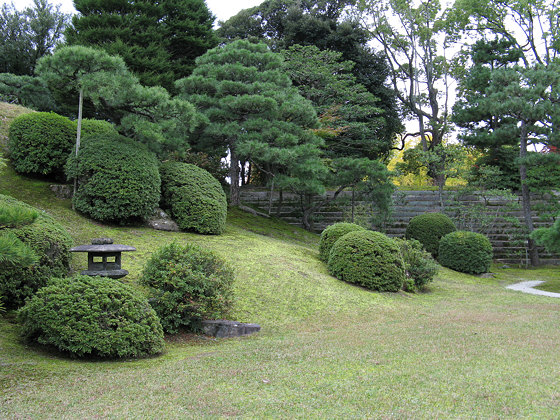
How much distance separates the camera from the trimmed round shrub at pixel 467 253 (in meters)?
13.0

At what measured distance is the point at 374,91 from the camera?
21.4m

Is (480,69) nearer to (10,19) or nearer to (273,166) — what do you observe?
(273,166)

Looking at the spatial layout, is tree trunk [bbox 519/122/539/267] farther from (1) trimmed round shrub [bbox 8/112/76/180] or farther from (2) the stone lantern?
(2) the stone lantern

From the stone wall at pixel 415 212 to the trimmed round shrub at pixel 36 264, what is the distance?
11.4 meters

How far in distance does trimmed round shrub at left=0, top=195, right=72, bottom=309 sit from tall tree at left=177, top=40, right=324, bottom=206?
6.22m

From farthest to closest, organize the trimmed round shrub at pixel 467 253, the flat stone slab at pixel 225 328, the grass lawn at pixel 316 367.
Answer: the trimmed round shrub at pixel 467 253 < the flat stone slab at pixel 225 328 < the grass lawn at pixel 316 367

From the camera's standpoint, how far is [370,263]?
27.0 ft

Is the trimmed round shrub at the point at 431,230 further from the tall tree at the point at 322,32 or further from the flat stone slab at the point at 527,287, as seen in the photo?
the tall tree at the point at 322,32

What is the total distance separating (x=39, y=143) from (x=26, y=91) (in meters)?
7.35

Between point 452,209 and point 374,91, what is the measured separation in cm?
743

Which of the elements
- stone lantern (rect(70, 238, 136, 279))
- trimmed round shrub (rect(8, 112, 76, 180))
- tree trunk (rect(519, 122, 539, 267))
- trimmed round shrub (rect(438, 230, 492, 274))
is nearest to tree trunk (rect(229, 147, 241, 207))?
trimmed round shrub (rect(8, 112, 76, 180))

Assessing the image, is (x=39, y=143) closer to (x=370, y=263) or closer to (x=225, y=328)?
(x=225, y=328)

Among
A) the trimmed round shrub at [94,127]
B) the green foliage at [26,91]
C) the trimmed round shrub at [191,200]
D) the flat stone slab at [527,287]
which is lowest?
the flat stone slab at [527,287]

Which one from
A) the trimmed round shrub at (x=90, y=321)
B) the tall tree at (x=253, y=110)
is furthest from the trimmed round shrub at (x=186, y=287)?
the tall tree at (x=253, y=110)
